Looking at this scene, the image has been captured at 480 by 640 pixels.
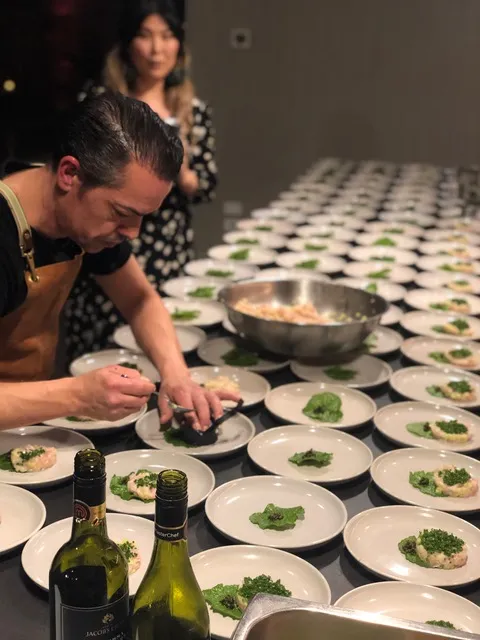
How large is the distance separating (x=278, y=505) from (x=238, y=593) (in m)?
0.33

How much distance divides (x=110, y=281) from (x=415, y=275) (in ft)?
4.79

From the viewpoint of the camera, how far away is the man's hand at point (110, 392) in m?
1.56

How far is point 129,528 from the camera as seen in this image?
4.54ft

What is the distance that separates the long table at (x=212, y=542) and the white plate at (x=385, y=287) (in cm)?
103

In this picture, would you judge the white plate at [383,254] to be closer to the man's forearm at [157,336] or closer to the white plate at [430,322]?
the white plate at [430,322]

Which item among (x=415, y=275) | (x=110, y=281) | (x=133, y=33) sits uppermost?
(x=133, y=33)

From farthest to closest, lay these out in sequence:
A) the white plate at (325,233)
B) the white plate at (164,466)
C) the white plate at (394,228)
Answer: the white plate at (394,228)
the white plate at (325,233)
the white plate at (164,466)

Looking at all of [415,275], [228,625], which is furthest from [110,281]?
[415,275]

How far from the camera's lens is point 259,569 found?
1.30m

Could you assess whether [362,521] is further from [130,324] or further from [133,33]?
[133,33]

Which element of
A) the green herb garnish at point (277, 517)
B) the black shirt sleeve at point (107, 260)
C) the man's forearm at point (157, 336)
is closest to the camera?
the green herb garnish at point (277, 517)

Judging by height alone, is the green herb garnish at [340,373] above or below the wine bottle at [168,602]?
below

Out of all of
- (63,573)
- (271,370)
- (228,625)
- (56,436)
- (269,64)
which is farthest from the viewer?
(269,64)

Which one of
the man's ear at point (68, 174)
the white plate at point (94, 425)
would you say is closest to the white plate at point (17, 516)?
the white plate at point (94, 425)
